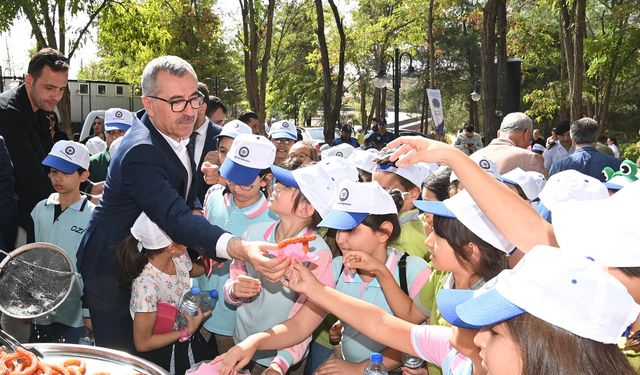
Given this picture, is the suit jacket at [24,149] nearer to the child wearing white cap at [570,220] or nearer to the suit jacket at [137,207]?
the suit jacket at [137,207]

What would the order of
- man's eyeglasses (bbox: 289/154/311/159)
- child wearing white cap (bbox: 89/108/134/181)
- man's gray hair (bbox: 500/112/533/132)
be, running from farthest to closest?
child wearing white cap (bbox: 89/108/134/181)
man's gray hair (bbox: 500/112/533/132)
man's eyeglasses (bbox: 289/154/311/159)

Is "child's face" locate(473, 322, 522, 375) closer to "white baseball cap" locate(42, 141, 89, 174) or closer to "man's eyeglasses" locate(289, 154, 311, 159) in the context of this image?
"man's eyeglasses" locate(289, 154, 311, 159)

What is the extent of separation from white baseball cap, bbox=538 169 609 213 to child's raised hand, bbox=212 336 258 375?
5.74ft

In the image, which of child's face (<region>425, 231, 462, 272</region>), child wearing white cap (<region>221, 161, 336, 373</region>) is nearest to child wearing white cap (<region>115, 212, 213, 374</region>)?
child wearing white cap (<region>221, 161, 336, 373</region>)

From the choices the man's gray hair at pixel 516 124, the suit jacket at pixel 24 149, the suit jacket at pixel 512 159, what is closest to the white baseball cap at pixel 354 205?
the suit jacket at pixel 512 159

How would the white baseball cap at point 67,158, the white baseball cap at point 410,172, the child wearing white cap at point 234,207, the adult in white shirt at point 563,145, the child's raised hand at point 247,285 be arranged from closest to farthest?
the child's raised hand at point 247,285, the child wearing white cap at point 234,207, the white baseball cap at point 67,158, the white baseball cap at point 410,172, the adult in white shirt at point 563,145

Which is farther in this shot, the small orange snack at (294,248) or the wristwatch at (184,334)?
the wristwatch at (184,334)

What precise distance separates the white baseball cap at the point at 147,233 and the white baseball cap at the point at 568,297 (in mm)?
2513

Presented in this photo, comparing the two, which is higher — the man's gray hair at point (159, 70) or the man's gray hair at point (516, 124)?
the man's gray hair at point (159, 70)

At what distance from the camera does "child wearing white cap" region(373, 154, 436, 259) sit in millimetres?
A: 4918

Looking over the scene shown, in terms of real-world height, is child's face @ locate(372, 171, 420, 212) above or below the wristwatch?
above

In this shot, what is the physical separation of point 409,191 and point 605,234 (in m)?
3.36

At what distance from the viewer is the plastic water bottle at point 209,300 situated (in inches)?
162

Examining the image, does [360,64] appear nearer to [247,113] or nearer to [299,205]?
[247,113]
